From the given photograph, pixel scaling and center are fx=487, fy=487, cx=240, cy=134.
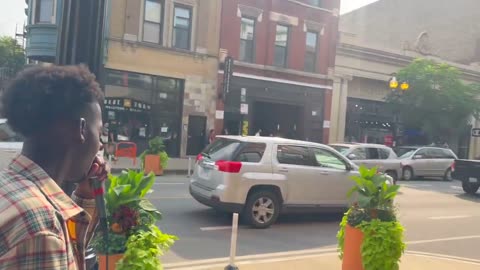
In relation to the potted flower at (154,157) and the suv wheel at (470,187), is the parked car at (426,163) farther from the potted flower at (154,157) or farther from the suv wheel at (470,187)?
the potted flower at (154,157)

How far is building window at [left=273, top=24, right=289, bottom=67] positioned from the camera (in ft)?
87.0

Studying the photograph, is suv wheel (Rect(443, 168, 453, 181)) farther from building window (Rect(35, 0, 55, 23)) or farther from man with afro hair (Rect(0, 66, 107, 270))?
man with afro hair (Rect(0, 66, 107, 270))

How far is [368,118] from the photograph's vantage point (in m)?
30.8

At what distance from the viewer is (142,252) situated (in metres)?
3.94

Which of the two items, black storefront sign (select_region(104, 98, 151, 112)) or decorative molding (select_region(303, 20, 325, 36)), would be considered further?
decorative molding (select_region(303, 20, 325, 36))

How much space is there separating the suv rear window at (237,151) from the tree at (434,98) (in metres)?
20.9

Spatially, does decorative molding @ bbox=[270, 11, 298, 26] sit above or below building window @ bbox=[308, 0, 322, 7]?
below

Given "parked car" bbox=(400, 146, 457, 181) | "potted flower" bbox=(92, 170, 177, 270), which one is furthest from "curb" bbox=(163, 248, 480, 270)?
"parked car" bbox=(400, 146, 457, 181)

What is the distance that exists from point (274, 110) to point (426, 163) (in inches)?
361

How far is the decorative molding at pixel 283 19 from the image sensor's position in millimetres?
26078

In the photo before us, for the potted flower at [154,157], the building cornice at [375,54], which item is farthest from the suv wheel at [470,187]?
the building cornice at [375,54]

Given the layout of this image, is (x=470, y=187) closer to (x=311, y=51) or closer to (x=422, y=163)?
(x=422, y=163)

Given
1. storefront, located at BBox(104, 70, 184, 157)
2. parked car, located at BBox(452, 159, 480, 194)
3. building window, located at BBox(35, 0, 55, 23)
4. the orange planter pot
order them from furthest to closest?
storefront, located at BBox(104, 70, 184, 157)
building window, located at BBox(35, 0, 55, 23)
parked car, located at BBox(452, 159, 480, 194)
the orange planter pot

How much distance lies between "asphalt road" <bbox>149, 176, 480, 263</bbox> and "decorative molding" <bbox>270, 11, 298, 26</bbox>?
15.3 metres
